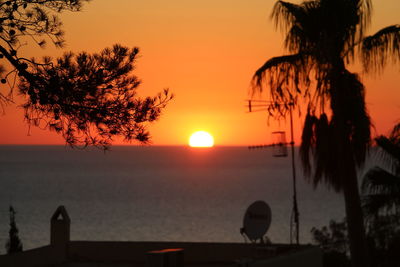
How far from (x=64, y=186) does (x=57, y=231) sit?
5603 inches

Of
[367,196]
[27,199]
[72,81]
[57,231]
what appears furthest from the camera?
[27,199]

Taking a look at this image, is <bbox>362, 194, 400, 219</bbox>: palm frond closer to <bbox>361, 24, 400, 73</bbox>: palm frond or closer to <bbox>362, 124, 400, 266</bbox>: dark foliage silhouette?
<bbox>362, 124, 400, 266</bbox>: dark foliage silhouette

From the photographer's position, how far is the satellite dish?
16000 mm

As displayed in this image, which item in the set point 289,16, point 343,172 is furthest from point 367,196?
point 289,16

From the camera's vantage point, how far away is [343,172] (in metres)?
15.9

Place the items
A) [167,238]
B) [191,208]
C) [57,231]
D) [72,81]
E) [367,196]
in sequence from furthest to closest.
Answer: [191,208] → [167,238] → [57,231] → [367,196] → [72,81]

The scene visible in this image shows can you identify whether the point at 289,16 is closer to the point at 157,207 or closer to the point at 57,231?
the point at 57,231

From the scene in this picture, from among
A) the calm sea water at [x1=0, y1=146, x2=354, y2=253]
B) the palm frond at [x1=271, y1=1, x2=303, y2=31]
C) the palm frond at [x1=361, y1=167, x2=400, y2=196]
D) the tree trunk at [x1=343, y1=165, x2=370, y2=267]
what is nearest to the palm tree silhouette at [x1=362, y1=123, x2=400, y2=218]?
the palm frond at [x1=361, y1=167, x2=400, y2=196]

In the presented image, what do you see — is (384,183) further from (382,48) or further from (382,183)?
(382,48)

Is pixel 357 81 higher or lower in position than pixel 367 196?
higher

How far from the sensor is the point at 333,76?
1585 cm

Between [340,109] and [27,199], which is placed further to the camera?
[27,199]

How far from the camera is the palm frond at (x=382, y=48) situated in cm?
1527

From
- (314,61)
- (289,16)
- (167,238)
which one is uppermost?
(289,16)
